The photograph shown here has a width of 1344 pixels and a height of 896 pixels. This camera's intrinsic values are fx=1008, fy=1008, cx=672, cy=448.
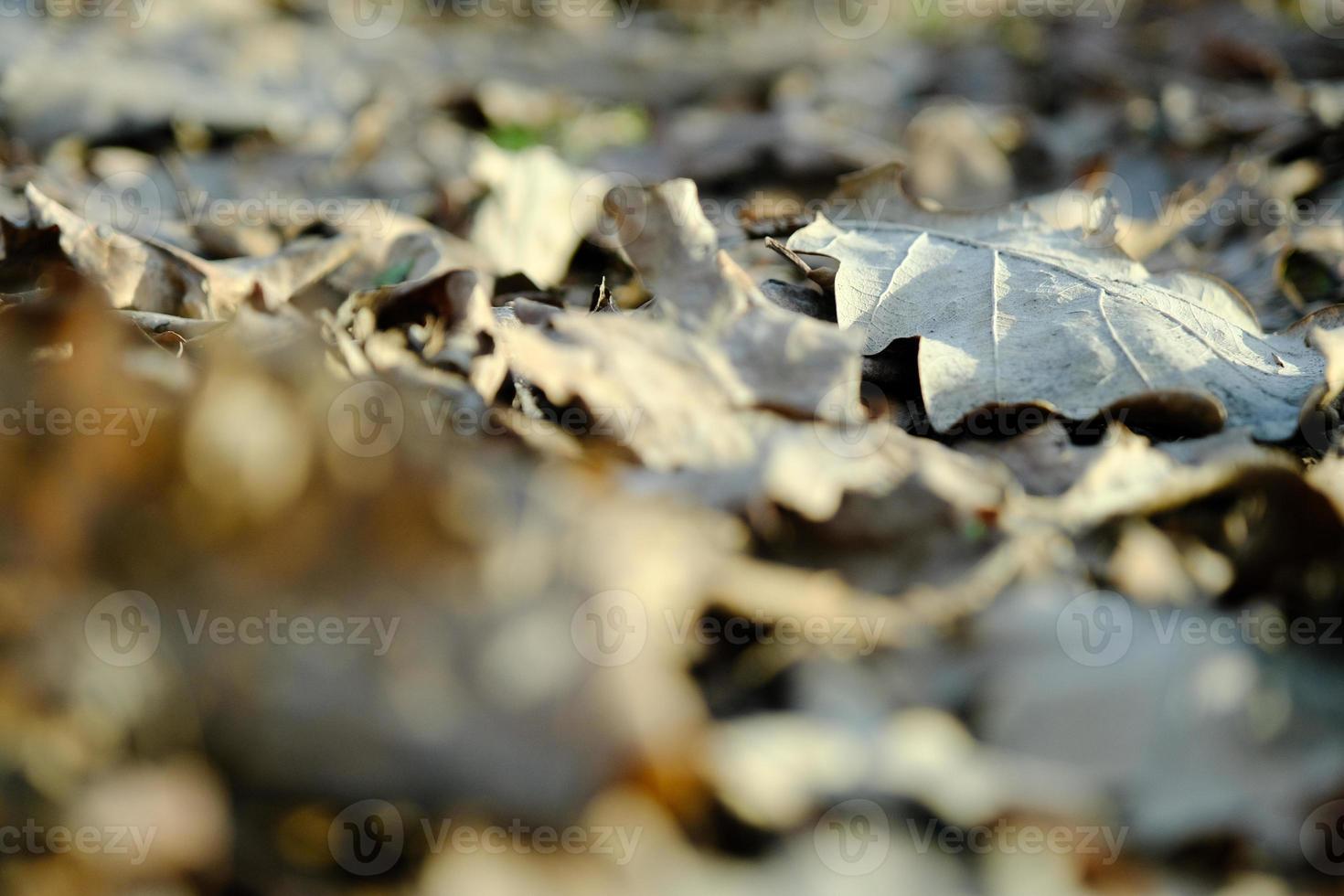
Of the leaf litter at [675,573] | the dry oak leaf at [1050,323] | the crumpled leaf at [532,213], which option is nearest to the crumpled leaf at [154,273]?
the leaf litter at [675,573]

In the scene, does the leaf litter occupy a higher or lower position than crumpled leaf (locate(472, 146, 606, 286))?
higher

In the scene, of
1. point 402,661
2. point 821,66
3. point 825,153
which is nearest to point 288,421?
point 402,661

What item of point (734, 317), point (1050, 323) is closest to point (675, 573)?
point (734, 317)

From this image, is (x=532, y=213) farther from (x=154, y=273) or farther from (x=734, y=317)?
(x=734, y=317)

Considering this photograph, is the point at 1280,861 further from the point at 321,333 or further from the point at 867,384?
the point at 321,333

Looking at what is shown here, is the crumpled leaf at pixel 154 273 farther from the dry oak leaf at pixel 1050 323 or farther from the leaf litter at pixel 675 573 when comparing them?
the dry oak leaf at pixel 1050 323

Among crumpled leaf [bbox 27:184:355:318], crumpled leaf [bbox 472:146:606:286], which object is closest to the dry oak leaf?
crumpled leaf [bbox 472:146:606:286]

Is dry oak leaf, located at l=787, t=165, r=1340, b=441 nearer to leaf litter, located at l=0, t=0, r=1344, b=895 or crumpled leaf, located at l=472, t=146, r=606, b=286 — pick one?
leaf litter, located at l=0, t=0, r=1344, b=895

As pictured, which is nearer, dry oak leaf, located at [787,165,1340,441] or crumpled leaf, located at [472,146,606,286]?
dry oak leaf, located at [787,165,1340,441]
